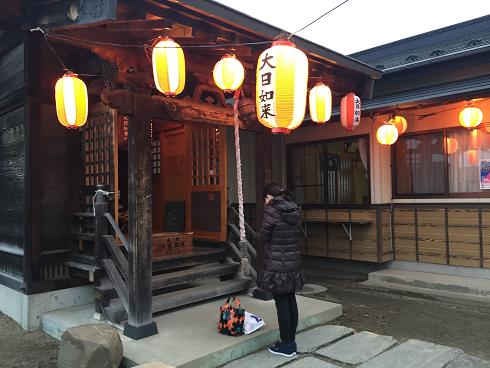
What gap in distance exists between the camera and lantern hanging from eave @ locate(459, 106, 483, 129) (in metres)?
8.35

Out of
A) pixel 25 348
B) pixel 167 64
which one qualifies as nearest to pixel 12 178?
pixel 25 348

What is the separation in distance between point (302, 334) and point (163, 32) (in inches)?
174

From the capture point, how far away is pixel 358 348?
5.44 m

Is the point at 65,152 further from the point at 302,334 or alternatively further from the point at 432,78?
the point at 432,78

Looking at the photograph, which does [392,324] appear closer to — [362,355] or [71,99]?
[362,355]

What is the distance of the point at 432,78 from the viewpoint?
8.86m

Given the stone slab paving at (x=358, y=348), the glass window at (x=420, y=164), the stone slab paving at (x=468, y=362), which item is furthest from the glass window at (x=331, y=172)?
the stone slab paving at (x=468, y=362)

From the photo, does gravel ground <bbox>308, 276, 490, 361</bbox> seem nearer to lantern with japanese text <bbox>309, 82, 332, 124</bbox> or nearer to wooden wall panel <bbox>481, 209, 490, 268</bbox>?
wooden wall panel <bbox>481, 209, 490, 268</bbox>

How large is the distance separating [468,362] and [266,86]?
4.06 metres

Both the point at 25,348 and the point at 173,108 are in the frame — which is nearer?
the point at 25,348

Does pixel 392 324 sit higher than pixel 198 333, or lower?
lower

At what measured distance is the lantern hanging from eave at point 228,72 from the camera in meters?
5.51

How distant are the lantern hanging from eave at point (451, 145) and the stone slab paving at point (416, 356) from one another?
5.10 metres

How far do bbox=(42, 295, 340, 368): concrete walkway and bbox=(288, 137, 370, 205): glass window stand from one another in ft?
14.2
